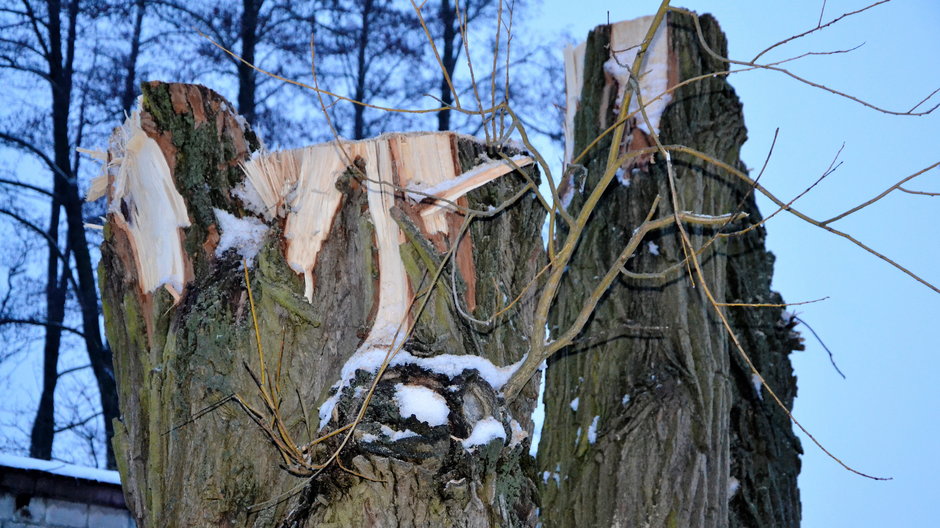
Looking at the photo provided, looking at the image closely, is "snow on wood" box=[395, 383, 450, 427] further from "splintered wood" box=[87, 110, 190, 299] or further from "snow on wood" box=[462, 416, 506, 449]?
"splintered wood" box=[87, 110, 190, 299]

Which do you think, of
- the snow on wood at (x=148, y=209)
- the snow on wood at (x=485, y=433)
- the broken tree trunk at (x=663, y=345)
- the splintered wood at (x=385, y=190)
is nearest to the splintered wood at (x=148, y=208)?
the snow on wood at (x=148, y=209)

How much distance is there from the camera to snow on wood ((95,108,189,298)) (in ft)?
6.43

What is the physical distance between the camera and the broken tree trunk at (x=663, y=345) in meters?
2.78

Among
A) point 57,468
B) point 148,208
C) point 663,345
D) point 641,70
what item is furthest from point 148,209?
point 57,468

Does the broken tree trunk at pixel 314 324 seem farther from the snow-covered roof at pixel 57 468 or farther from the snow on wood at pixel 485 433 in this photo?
the snow-covered roof at pixel 57 468

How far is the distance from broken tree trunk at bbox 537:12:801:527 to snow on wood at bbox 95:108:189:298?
1264mm

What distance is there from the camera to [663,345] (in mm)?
2889

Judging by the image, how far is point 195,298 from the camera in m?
1.90

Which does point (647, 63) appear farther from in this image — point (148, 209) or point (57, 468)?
point (57, 468)

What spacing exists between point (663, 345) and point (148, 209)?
5.86 ft

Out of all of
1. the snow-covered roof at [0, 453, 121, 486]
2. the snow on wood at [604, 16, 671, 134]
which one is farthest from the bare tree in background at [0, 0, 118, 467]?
the snow on wood at [604, 16, 671, 134]

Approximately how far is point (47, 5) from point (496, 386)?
884 centimetres

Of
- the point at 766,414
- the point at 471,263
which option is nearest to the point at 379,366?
the point at 471,263

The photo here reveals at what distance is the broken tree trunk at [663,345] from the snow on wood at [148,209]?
126 cm
